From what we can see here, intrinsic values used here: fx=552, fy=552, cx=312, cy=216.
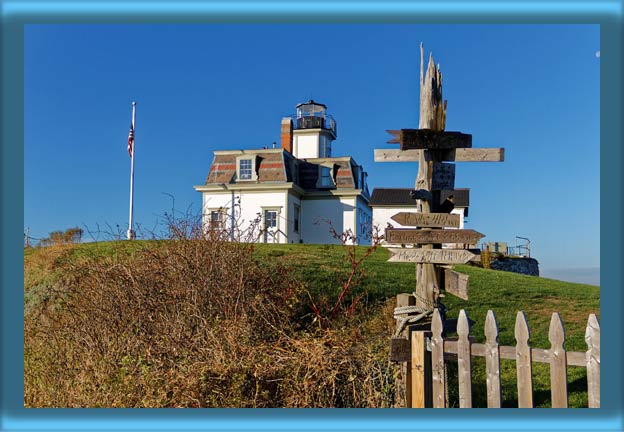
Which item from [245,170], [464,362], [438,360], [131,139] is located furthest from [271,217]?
[464,362]

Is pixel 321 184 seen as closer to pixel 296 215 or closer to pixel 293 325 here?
pixel 296 215

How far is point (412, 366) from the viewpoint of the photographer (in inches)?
177

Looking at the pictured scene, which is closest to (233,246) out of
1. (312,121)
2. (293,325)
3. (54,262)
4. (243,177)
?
(293,325)

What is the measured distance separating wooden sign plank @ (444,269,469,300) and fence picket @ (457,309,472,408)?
0.59 metres

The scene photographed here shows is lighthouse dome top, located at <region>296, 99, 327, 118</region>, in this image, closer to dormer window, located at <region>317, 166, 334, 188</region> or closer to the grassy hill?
dormer window, located at <region>317, 166, 334, 188</region>

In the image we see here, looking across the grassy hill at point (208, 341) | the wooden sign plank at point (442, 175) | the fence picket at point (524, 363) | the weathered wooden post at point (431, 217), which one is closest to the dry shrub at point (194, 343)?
the grassy hill at point (208, 341)

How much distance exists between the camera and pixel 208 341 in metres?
5.35

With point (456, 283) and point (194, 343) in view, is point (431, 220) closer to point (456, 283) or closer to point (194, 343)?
point (456, 283)

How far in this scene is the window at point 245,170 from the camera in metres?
27.4

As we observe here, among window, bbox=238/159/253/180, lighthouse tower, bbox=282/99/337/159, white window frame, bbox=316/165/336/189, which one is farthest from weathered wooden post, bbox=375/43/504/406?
lighthouse tower, bbox=282/99/337/159

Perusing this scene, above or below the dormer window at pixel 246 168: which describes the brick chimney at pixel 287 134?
above

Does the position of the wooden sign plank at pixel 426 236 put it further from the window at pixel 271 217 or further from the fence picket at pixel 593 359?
the window at pixel 271 217

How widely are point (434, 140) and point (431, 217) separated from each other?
0.68 meters

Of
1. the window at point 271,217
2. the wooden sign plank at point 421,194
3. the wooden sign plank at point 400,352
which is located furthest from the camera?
the window at point 271,217
